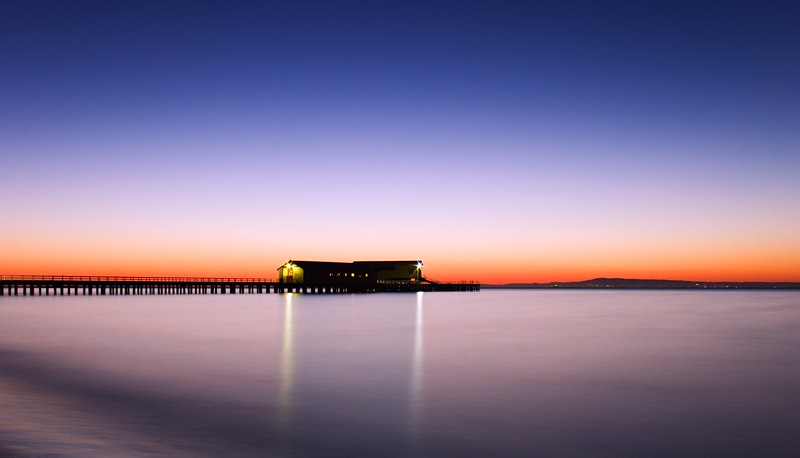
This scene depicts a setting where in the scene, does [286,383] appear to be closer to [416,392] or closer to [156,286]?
[416,392]

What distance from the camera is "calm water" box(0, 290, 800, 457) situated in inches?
406

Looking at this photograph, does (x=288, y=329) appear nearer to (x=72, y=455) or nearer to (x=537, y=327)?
(x=537, y=327)

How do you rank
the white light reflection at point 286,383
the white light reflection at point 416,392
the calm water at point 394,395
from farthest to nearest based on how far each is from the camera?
the white light reflection at point 286,383 → the white light reflection at point 416,392 → the calm water at point 394,395

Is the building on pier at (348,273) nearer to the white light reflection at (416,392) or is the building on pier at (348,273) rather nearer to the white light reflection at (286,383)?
the white light reflection at (286,383)

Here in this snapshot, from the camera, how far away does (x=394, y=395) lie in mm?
14828

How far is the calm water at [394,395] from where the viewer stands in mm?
10320

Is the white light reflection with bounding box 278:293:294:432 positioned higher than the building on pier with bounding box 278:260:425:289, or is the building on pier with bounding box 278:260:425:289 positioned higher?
the building on pier with bounding box 278:260:425:289

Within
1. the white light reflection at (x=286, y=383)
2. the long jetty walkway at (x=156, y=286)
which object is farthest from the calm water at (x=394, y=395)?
the long jetty walkway at (x=156, y=286)

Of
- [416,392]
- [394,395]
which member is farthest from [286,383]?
[416,392]

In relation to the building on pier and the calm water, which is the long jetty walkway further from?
the calm water

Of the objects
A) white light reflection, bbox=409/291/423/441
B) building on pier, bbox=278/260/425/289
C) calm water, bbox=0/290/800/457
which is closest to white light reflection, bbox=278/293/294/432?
calm water, bbox=0/290/800/457

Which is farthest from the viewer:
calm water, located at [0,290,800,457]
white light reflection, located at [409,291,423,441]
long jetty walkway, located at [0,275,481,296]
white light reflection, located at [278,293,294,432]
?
long jetty walkway, located at [0,275,481,296]

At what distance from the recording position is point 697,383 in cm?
1667

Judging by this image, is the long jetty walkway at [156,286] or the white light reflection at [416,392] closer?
the white light reflection at [416,392]
